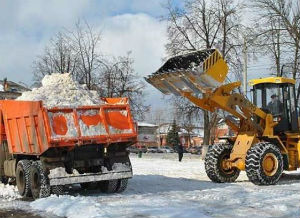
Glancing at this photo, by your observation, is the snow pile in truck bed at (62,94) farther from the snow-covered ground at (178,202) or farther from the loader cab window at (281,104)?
the loader cab window at (281,104)

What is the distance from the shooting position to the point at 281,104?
50.6 feet

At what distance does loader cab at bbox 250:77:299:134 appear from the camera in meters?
15.4

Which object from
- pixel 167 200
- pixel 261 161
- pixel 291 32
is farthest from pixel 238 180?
pixel 291 32

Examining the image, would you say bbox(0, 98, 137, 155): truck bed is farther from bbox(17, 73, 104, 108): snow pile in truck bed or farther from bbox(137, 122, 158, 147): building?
bbox(137, 122, 158, 147): building

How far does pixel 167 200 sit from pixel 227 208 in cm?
156

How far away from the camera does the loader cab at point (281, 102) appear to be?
15375mm

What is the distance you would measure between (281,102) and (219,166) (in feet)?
9.23

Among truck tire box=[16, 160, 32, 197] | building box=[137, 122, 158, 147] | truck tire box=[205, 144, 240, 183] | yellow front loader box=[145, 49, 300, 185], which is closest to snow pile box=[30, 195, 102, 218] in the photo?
truck tire box=[16, 160, 32, 197]

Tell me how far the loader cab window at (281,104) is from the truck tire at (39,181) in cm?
722

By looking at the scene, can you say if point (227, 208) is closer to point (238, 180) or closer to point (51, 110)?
point (51, 110)

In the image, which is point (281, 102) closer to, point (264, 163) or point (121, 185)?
point (264, 163)

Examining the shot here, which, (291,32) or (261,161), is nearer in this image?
(261,161)

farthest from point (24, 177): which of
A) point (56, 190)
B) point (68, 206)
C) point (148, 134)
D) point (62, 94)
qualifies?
point (148, 134)

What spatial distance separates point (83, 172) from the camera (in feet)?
38.9
